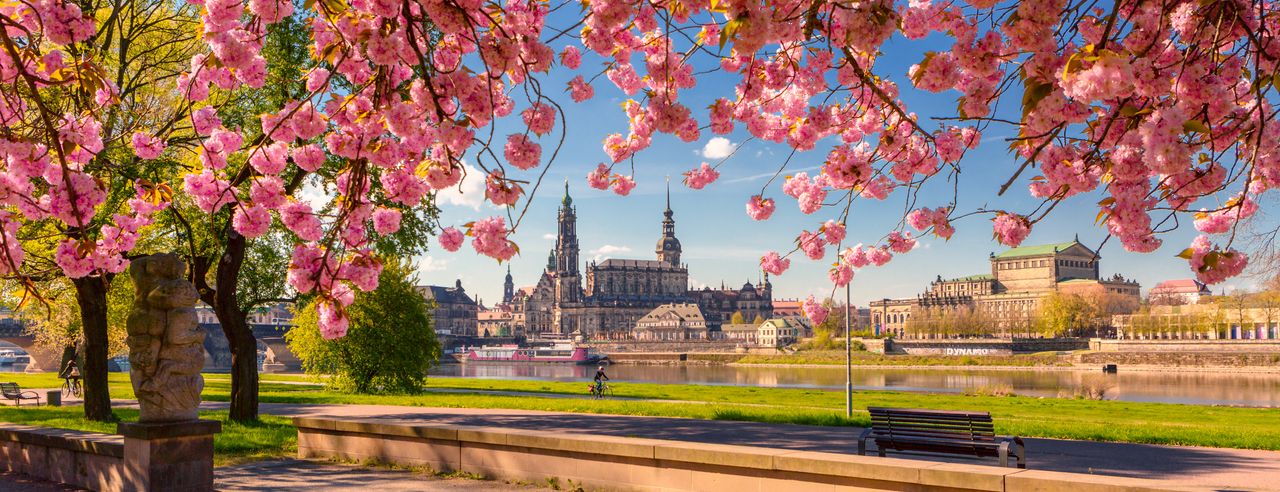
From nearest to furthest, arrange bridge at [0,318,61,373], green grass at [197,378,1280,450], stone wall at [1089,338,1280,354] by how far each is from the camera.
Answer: green grass at [197,378,1280,450]
bridge at [0,318,61,373]
stone wall at [1089,338,1280,354]

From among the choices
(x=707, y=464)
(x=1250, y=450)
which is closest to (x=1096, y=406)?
(x=1250, y=450)

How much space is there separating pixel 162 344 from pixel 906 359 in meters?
103

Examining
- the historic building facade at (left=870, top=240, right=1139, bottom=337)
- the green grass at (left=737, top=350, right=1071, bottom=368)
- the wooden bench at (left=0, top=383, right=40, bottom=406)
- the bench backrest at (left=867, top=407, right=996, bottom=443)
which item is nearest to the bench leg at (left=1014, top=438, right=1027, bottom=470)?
the bench backrest at (left=867, top=407, right=996, bottom=443)

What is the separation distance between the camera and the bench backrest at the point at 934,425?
10.7 metres

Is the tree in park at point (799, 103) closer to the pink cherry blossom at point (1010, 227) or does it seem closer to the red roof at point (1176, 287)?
the pink cherry blossom at point (1010, 227)

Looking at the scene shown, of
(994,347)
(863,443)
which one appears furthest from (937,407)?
(994,347)

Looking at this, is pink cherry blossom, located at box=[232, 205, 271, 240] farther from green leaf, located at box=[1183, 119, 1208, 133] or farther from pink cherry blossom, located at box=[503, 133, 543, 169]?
green leaf, located at box=[1183, 119, 1208, 133]

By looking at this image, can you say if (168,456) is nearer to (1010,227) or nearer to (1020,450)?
(1010,227)

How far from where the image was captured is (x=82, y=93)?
765 centimetres

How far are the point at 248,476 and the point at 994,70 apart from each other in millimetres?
9676

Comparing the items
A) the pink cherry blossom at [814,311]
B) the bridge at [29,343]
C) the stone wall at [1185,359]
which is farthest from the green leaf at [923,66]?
the stone wall at [1185,359]

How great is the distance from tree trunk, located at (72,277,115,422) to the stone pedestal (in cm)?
1030

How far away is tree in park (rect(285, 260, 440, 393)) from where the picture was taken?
108 feet

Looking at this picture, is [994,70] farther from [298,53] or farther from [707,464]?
[298,53]
